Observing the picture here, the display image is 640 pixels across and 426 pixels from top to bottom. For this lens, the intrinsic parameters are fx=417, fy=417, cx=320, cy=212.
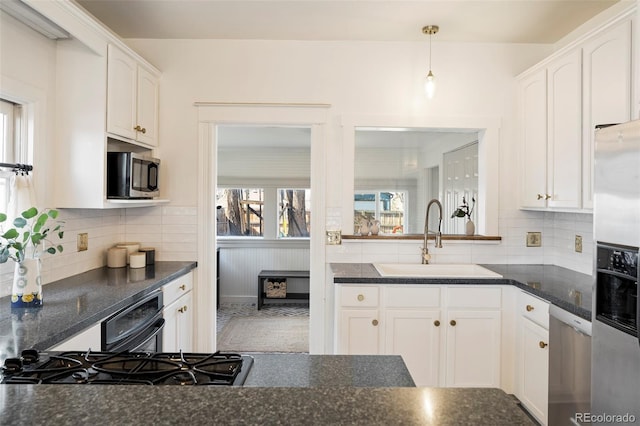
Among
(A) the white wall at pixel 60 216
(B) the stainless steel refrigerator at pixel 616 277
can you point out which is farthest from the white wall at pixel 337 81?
(B) the stainless steel refrigerator at pixel 616 277

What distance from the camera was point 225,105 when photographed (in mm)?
3158

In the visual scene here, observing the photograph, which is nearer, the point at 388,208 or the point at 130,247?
the point at 130,247

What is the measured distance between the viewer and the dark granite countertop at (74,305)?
1494mm

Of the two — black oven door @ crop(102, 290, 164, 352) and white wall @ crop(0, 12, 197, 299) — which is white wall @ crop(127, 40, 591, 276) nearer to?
white wall @ crop(0, 12, 197, 299)

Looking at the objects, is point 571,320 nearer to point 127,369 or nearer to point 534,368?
point 534,368

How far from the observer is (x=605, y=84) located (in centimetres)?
221

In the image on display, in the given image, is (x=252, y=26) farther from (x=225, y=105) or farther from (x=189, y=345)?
(x=189, y=345)

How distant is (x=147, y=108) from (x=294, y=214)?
3.71 m

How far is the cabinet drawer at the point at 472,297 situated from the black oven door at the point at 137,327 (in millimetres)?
1782

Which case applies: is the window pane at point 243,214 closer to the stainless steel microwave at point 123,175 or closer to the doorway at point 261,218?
the doorway at point 261,218

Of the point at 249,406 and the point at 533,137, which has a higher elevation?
the point at 533,137

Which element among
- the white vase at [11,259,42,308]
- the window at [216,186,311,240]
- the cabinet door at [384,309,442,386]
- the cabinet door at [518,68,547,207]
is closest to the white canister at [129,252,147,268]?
the white vase at [11,259,42,308]

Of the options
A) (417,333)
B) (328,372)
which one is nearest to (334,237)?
(417,333)

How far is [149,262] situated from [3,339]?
1.58 meters
